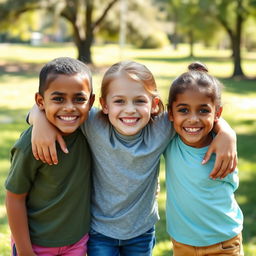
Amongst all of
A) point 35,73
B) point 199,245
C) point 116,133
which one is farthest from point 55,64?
point 35,73

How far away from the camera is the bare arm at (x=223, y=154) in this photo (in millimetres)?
2178

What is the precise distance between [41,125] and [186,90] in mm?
744

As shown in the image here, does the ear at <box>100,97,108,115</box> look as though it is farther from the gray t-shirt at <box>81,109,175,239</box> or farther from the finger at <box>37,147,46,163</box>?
the finger at <box>37,147,46,163</box>

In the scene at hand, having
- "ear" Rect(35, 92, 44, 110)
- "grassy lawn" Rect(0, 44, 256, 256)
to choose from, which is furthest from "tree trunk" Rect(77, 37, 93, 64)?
"ear" Rect(35, 92, 44, 110)

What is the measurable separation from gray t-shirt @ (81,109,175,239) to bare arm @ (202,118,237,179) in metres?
0.25

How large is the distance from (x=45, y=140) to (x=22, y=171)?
18 cm

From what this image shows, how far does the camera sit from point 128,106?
7.27ft

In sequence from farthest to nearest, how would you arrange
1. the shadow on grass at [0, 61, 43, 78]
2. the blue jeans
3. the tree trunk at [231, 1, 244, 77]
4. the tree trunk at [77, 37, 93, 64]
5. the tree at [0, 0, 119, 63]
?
the tree trunk at [77, 37, 93, 64]
the tree trunk at [231, 1, 244, 77]
the tree at [0, 0, 119, 63]
the shadow on grass at [0, 61, 43, 78]
the blue jeans

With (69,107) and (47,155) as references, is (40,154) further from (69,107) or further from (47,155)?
(69,107)

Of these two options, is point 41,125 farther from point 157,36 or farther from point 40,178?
point 157,36

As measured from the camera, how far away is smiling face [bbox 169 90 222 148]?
2.19m

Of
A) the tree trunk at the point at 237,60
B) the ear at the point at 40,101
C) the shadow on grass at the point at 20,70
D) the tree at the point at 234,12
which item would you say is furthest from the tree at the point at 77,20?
the ear at the point at 40,101

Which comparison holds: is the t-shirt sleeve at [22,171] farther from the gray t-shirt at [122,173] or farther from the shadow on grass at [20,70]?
the shadow on grass at [20,70]

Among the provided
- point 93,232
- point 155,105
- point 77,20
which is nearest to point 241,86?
point 77,20
